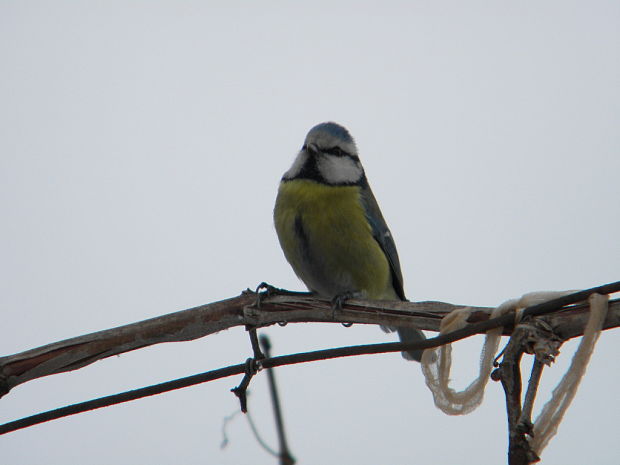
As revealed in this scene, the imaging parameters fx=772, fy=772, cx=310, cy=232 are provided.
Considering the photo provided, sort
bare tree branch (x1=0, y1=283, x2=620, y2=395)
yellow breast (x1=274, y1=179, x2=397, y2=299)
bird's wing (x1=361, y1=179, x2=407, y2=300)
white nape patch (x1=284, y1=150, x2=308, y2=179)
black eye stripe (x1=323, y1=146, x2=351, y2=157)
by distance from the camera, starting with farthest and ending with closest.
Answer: black eye stripe (x1=323, y1=146, x2=351, y2=157) < white nape patch (x1=284, y1=150, x2=308, y2=179) < bird's wing (x1=361, y1=179, x2=407, y2=300) < yellow breast (x1=274, y1=179, x2=397, y2=299) < bare tree branch (x1=0, y1=283, x2=620, y2=395)

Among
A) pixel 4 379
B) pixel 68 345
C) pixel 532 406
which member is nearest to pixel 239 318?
pixel 68 345

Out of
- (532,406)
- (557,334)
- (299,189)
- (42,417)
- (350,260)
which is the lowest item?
(532,406)

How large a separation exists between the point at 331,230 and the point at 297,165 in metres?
0.60

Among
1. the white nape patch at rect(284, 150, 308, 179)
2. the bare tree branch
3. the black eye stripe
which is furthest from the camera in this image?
the black eye stripe

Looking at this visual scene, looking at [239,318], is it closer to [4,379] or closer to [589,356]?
[4,379]

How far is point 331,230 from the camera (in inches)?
161

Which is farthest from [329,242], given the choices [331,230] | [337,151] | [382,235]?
[337,151]

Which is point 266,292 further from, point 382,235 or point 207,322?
point 382,235

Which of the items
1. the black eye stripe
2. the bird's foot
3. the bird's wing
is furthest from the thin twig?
the black eye stripe

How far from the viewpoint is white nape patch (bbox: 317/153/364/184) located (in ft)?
14.5

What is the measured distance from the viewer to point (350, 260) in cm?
408

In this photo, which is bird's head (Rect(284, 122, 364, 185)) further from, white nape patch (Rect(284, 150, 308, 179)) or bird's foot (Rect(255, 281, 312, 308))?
bird's foot (Rect(255, 281, 312, 308))

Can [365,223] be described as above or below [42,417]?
above

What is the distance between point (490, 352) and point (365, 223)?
7.02 ft
